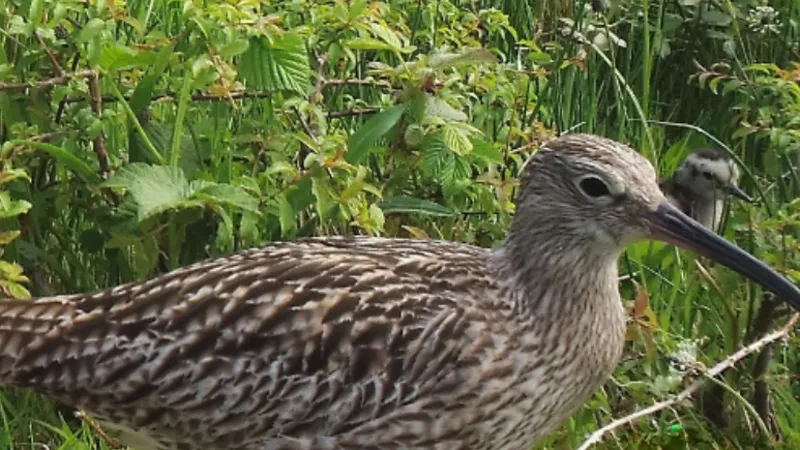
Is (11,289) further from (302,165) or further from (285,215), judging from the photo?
(302,165)

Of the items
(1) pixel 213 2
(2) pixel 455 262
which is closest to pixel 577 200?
(2) pixel 455 262

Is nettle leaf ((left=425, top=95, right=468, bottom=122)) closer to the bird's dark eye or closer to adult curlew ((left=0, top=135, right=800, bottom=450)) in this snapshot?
adult curlew ((left=0, top=135, right=800, bottom=450))

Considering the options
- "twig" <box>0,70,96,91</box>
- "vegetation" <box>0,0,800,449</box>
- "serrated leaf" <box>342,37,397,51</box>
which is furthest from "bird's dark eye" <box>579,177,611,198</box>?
"twig" <box>0,70,96,91</box>

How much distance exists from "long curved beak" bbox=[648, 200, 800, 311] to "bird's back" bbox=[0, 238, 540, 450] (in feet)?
1.43

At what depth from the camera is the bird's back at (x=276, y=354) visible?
12.2ft

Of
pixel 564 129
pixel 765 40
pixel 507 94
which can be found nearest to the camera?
pixel 507 94

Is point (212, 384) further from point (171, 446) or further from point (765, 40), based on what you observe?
point (765, 40)

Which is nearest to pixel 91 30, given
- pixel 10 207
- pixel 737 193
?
pixel 10 207

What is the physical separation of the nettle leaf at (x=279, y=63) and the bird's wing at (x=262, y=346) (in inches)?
28.2

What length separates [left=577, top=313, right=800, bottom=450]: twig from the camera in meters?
4.04

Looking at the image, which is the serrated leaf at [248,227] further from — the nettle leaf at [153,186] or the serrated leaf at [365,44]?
the serrated leaf at [365,44]

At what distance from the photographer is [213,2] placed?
14.6 feet

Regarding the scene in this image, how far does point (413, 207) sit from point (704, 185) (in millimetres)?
1391

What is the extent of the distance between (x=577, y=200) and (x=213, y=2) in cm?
127
